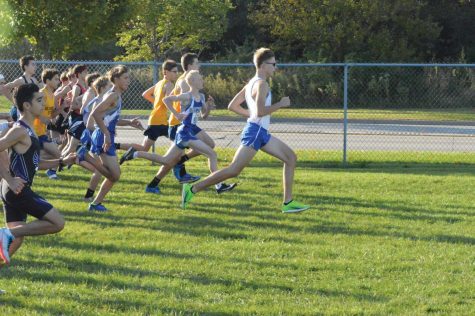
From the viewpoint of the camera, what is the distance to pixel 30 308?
6.62 m

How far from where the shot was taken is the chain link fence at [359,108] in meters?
21.0

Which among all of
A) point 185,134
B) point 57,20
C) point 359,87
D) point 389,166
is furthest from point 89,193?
point 359,87

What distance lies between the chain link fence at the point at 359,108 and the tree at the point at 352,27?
7476 mm

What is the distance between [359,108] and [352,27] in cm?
1242

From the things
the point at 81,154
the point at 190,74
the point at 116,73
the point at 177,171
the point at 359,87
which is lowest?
the point at 359,87

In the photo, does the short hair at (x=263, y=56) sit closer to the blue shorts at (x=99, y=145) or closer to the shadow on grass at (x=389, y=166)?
the blue shorts at (x=99, y=145)

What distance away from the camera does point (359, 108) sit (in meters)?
25.8

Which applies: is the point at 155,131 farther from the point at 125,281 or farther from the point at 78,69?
the point at 125,281

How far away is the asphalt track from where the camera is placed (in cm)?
1997

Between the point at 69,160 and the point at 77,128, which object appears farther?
the point at 77,128

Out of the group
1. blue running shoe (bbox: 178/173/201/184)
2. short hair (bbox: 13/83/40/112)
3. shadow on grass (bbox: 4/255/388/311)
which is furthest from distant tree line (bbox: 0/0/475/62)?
A: short hair (bbox: 13/83/40/112)

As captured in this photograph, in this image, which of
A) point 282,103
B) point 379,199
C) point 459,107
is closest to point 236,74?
point 459,107

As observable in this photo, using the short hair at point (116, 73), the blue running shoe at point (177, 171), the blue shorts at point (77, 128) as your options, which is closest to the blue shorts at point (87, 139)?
the short hair at point (116, 73)

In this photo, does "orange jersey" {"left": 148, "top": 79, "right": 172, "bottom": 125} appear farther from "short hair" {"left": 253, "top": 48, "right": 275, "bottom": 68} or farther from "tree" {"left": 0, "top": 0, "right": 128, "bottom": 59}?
"tree" {"left": 0, "top": 0, "right": 128, "bottom": 59}
